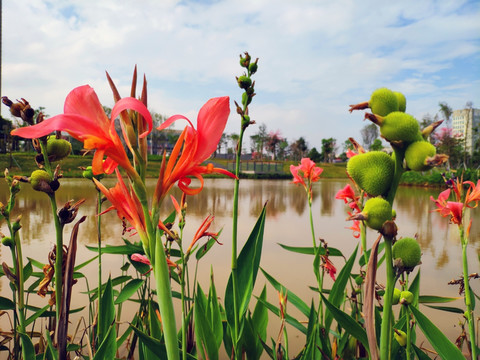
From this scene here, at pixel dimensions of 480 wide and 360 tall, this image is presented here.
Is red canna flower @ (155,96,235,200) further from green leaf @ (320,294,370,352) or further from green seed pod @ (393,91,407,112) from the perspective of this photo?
green leaf @ (320,294,370,352)

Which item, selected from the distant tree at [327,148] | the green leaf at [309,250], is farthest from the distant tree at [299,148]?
the green leaf at [309,250]

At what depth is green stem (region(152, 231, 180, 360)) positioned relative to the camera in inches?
13.1

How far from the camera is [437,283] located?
1.69 meters

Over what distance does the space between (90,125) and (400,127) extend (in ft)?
1.18

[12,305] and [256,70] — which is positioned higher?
[256,70]

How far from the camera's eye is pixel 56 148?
57cm

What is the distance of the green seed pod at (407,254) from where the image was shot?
0.39 metres

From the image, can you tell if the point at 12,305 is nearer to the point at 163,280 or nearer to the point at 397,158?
the point at 163,280

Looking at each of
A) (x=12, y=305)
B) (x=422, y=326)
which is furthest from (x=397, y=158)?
(x=12, y=305)

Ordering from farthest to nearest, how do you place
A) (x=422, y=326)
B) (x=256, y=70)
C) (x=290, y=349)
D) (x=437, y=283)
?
(x=437, y=283), (x=290, y=349), (x=256, y=70), (x=422, y=326)

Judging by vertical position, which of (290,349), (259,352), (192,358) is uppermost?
(192,358)

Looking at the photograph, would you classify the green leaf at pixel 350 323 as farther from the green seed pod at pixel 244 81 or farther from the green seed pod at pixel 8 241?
the green seed pod at pixel 8 241

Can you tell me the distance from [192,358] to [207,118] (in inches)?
21.0

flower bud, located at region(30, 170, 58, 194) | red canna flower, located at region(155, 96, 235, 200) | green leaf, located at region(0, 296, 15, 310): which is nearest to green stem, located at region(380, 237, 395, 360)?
red canna flower, located at region(155, 96, 235, 200)
